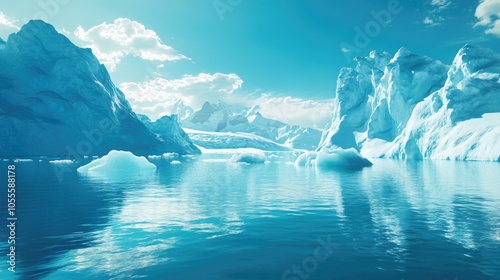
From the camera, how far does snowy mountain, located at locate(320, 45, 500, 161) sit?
87.5m

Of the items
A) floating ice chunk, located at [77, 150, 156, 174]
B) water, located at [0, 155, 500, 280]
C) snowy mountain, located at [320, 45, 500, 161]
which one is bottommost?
water, located at [0, 155, 500, 280]

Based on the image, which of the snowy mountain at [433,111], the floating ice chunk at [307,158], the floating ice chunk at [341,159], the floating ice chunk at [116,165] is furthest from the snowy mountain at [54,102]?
the snowy mountain at [433,111]

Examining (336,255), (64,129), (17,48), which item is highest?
(17,48)

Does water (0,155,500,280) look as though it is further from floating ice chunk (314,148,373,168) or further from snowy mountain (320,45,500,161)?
snowy mountain (320,45,500,161)

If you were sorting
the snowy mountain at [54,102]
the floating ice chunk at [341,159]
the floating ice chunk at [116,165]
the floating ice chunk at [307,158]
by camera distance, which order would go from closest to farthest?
the floating ice chunk at [116,165] < the floating ice chunk at [341,159] < the floating ice chunk at [307,158] < the snowy mountain at [54,102]

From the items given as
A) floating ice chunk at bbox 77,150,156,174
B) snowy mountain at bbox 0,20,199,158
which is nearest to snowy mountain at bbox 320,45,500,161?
floating ice chunk at bbox 77,150,156,174

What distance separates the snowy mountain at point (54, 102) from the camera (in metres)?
111

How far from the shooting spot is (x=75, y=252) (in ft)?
→ 38.1

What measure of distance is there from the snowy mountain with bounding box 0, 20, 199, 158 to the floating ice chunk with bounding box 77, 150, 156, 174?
73544mm

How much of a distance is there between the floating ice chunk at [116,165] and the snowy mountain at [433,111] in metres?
82.4

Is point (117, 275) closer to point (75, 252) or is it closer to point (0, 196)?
point (75, 252)

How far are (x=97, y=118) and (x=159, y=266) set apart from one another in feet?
452

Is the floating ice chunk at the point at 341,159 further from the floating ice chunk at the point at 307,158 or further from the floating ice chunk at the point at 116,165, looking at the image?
the floating ice chunk at the point at 116,165

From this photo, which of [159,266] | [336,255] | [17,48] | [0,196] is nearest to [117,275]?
[159,266]
